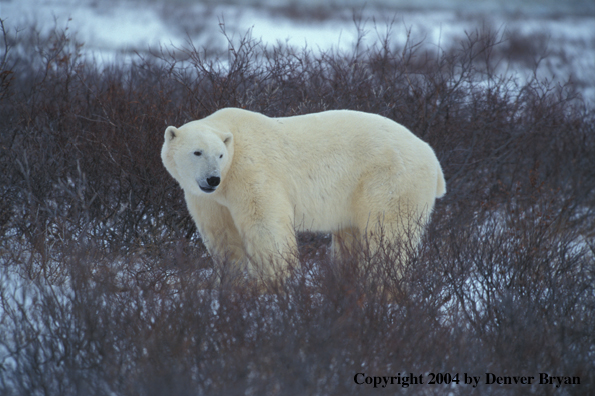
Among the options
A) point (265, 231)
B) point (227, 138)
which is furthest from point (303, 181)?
point (227, 138)

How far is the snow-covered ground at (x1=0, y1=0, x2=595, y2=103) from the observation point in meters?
16.8

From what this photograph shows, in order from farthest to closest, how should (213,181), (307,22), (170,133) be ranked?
1. (307,22)
2. (170,133)
3. (213,181)

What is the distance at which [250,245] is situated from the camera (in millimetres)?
3197

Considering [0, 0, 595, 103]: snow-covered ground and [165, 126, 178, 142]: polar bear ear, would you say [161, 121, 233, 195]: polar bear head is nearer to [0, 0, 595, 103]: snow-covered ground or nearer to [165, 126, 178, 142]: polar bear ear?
[165, 126, 178, 142]: polar bear ear

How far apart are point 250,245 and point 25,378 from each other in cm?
143

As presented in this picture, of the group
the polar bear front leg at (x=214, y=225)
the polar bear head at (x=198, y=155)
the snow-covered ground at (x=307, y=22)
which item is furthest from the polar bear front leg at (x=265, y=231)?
the snow-covered ground at (x=307, y=22)

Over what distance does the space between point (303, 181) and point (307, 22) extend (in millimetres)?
23267

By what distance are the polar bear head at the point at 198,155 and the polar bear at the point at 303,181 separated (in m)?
0.01

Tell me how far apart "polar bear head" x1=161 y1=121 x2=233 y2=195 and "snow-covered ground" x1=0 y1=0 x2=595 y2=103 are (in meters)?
12.8

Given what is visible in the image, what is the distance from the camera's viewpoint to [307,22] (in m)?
25.1

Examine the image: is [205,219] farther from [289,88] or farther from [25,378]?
[289,88]

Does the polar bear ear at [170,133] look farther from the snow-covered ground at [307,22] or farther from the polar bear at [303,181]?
the snow-covered ground at [307,22]

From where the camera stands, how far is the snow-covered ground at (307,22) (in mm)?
16844

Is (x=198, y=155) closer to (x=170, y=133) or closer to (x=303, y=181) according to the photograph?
(x=170, y=133)
